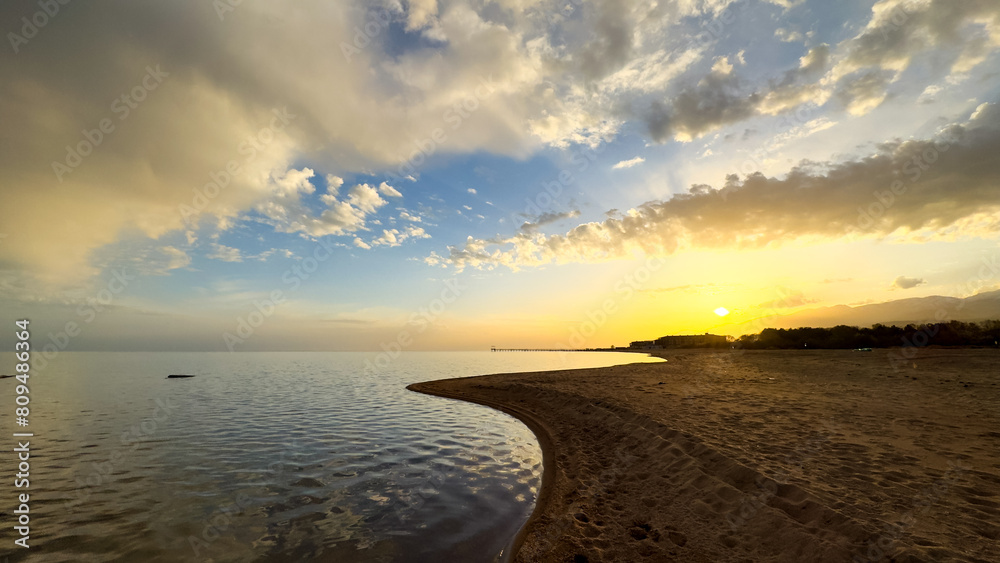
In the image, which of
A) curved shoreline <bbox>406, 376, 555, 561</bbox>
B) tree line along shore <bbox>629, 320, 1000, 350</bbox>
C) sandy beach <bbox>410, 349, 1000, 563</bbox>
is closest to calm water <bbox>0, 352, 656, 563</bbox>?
curved shoreline <bbox>406, 376, 555, 561</bbox>

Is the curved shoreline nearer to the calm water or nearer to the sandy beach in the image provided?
the sandy beach

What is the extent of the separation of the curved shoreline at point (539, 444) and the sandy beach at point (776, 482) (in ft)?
0.34

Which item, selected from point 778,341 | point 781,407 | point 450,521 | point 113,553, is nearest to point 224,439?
point 113,553

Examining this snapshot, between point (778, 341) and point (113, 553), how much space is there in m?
121

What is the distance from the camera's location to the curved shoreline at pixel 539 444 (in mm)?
8440

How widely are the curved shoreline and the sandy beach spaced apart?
102 mm

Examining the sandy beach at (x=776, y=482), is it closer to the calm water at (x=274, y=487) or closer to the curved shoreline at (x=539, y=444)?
the curved shoreline at (x=539, y=444)

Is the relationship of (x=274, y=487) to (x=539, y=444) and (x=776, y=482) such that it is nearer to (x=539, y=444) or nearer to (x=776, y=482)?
(x=539, y=444)

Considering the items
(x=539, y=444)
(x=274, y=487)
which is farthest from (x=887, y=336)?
(x=274, y=487)

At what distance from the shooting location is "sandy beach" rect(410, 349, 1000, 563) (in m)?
6.56

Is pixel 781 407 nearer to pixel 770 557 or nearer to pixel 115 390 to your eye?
pixel 770 557

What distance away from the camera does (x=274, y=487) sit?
11562mm

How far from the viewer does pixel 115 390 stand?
129 feet

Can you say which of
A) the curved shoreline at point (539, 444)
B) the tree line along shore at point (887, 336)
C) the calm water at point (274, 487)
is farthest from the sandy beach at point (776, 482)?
the tree line along shore at point (887, 336)
